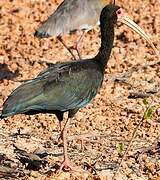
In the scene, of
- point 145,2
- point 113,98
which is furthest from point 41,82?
point 145,2

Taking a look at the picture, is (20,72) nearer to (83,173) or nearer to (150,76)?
(150,76)

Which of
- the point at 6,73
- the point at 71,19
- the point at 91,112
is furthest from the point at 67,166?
the point at 71,19

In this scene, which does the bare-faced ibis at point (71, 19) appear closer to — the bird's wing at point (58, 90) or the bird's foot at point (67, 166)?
the bird's wing at point (58, 90)

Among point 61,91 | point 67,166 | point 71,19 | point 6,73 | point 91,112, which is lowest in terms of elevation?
point 67,166

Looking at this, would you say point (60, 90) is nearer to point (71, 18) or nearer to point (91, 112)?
point (91, 112)

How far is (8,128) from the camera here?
329 inches

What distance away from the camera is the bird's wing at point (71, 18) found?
10281mm

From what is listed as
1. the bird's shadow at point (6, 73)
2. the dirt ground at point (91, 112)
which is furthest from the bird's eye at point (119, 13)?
the bird's shadow at point (6, 73)

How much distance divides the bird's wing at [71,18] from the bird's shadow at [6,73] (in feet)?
2.13

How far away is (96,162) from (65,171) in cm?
41

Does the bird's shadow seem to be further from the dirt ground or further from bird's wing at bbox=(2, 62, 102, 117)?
bird's wing at bbox=(2, 62, 102, 117)

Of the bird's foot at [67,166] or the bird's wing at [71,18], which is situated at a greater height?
the bird's wing at [71,18]

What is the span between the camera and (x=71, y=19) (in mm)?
10555

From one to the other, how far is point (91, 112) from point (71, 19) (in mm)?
2156
